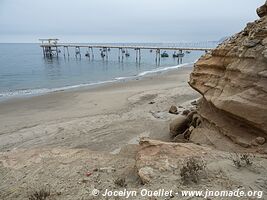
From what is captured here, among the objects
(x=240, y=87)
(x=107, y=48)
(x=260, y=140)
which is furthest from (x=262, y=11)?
(x=107, y=48)

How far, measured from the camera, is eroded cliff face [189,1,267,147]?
19.3 ft

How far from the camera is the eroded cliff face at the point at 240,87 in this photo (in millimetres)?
5871

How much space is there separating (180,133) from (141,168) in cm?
483

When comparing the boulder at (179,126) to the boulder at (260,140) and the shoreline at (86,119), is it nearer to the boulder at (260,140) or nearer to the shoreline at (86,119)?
the shoreline at (86,119)

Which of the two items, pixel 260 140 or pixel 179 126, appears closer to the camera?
pixel 260 140

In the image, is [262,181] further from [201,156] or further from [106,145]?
[106,145]

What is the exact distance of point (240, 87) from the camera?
6.34 m

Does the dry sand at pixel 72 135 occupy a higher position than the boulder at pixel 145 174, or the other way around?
the boulder at pixel 145 174

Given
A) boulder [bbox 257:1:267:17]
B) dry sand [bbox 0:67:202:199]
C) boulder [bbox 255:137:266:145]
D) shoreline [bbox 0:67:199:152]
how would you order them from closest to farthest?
dry sand [bbox 0:67:202:199] → boulder [bbox 255:137:266:145] → boulder [bbox 257:1:267:17] → shoreline [bbox 0:67:199:152]

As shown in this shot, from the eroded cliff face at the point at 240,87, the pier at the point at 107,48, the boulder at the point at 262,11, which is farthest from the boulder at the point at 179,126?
the pier at the point at 107,48

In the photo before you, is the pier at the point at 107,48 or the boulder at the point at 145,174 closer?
the boulder at the point at 145,174

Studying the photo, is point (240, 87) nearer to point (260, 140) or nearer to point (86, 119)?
point (260, 140)

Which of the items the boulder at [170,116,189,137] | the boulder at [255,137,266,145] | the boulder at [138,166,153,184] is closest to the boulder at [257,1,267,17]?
the boulder at [255,137,266,145]

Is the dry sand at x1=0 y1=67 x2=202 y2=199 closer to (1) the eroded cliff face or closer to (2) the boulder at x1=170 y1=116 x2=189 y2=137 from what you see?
(2) the boulder at x1=170 y1=116 x2=189 y2=137
